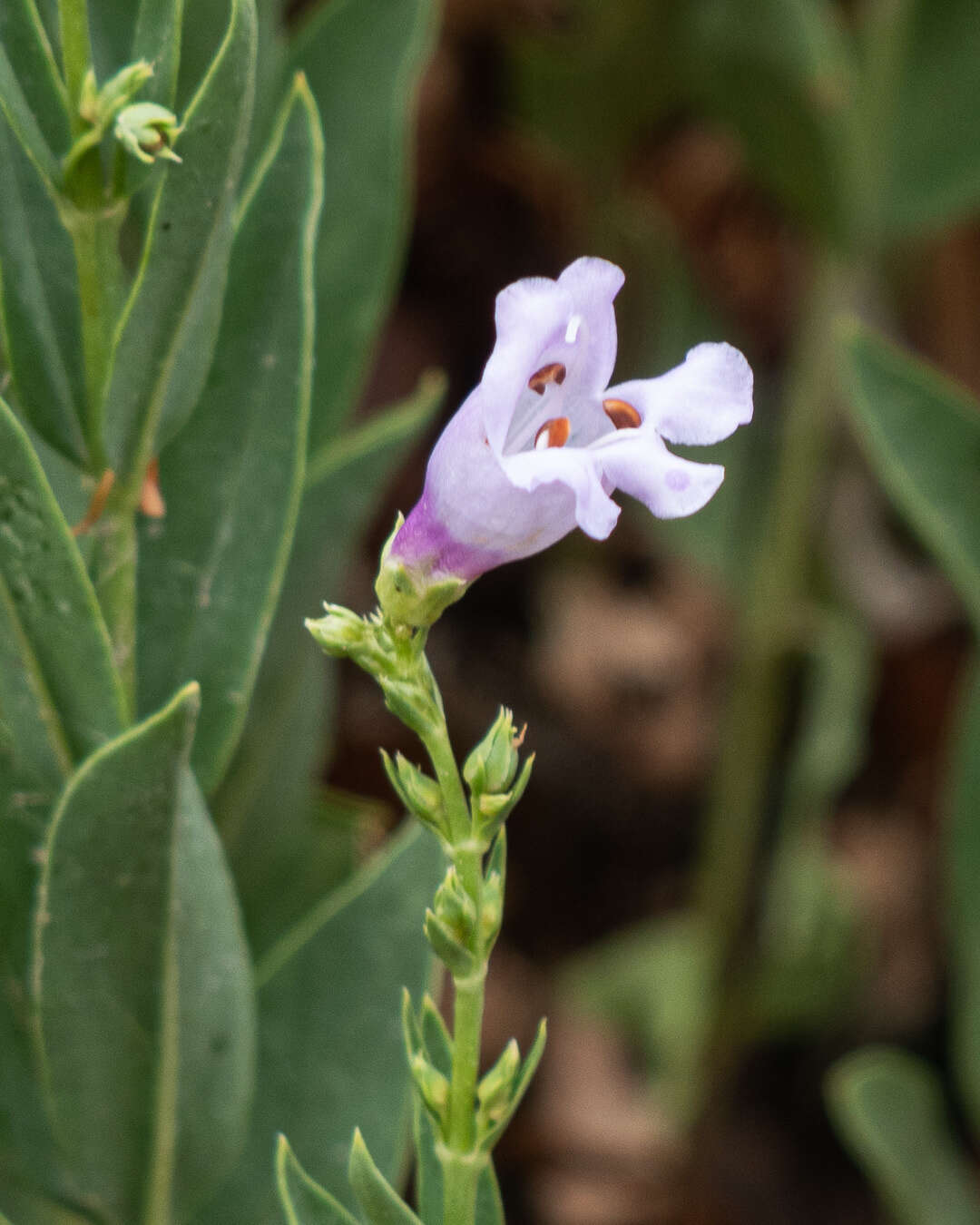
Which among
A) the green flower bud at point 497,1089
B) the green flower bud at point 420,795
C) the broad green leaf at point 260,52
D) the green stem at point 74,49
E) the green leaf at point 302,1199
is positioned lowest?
the green leaf at point 302,1199

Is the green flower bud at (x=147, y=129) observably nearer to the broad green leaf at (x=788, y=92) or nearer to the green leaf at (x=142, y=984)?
the green leaf at (x=142, y=984)

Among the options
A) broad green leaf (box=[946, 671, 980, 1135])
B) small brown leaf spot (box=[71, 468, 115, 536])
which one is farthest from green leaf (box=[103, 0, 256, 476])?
A: broad green leaf (box=[946, 671, 980, 1135])

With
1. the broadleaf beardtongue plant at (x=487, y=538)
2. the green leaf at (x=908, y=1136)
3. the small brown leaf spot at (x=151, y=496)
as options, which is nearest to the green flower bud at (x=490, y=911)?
the broadleaf beardtongue plant at (x=487, y=538)

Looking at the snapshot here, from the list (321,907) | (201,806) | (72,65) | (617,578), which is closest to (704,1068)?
(617,578)

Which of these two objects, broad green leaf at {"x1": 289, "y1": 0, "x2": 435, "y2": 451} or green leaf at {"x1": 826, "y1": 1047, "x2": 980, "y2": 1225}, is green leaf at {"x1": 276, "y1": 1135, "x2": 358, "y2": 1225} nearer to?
broad green leaf at {"x1": 289, "y1": 0, "x2": 435, "y2": 451}

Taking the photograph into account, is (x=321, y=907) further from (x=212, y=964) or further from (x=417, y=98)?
(x=417, y=98)

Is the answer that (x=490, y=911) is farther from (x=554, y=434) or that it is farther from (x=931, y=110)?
(x=931, y=110)

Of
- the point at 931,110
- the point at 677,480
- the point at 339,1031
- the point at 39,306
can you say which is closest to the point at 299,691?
the point at 339,1031
